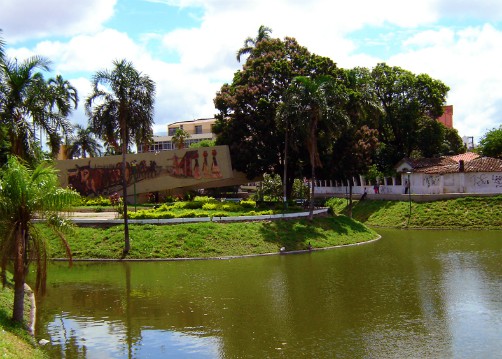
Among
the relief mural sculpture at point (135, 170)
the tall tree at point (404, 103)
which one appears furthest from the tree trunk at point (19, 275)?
the tall tree at point (404, 103)

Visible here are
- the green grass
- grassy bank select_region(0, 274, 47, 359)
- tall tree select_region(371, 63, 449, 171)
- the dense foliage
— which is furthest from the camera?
tall tree select_region(371, 63, 449, 171)

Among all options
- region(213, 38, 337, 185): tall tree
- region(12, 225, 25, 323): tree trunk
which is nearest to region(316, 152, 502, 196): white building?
region(213, 38, 337, 185): tall tree

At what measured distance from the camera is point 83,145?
6919 cm

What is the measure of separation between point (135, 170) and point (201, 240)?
20395mm

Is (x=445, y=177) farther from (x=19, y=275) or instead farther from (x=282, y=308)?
(x=19, y=275)

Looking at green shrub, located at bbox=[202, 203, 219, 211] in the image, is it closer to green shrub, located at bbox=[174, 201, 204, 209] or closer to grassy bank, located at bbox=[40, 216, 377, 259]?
green shrub, located at bbox=[174, 201, 204, 209]

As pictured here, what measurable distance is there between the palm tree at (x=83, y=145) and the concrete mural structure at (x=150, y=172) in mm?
15896

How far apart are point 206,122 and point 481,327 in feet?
324

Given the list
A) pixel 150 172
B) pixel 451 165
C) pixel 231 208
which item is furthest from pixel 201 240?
pixel 451 165

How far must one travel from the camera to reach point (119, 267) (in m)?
30.6

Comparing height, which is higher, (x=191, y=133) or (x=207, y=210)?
(x=191, y=133)

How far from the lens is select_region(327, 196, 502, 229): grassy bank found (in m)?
45.5

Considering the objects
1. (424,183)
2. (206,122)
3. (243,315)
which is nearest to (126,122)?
(243,315)

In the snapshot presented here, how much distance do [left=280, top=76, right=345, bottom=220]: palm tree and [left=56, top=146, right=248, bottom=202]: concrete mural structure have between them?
42.4ft
